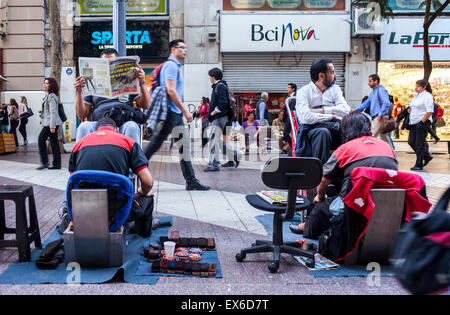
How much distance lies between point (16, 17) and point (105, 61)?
14552 millimetres

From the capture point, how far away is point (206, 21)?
55.4ft

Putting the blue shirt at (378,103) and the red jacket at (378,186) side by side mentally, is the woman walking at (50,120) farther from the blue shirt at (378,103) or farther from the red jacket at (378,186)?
the red jacket at (378,186)

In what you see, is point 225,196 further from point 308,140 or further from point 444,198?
point 444,198

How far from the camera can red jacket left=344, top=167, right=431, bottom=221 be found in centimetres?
360

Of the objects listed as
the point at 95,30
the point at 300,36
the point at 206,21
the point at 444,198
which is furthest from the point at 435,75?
the point at 444,198

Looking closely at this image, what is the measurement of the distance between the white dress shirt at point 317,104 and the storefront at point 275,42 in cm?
1177

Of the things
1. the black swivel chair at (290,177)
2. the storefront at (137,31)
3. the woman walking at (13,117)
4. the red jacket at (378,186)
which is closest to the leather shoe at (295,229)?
the black swivel chair at (290,177)

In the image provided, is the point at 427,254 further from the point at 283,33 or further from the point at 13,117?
the point at 13,117

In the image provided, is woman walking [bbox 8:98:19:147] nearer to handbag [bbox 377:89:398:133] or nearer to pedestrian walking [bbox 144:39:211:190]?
pedestrian walking [bbox 144:39:211:190]

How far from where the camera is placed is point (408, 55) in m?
16.9

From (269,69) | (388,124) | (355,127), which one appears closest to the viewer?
(355,127)

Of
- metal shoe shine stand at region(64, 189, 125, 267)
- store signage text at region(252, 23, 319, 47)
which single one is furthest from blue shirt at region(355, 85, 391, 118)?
store signage text at region(252, 23, 319, 47)

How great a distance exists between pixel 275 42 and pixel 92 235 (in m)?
14.5

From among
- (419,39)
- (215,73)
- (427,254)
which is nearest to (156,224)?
(427,254)
